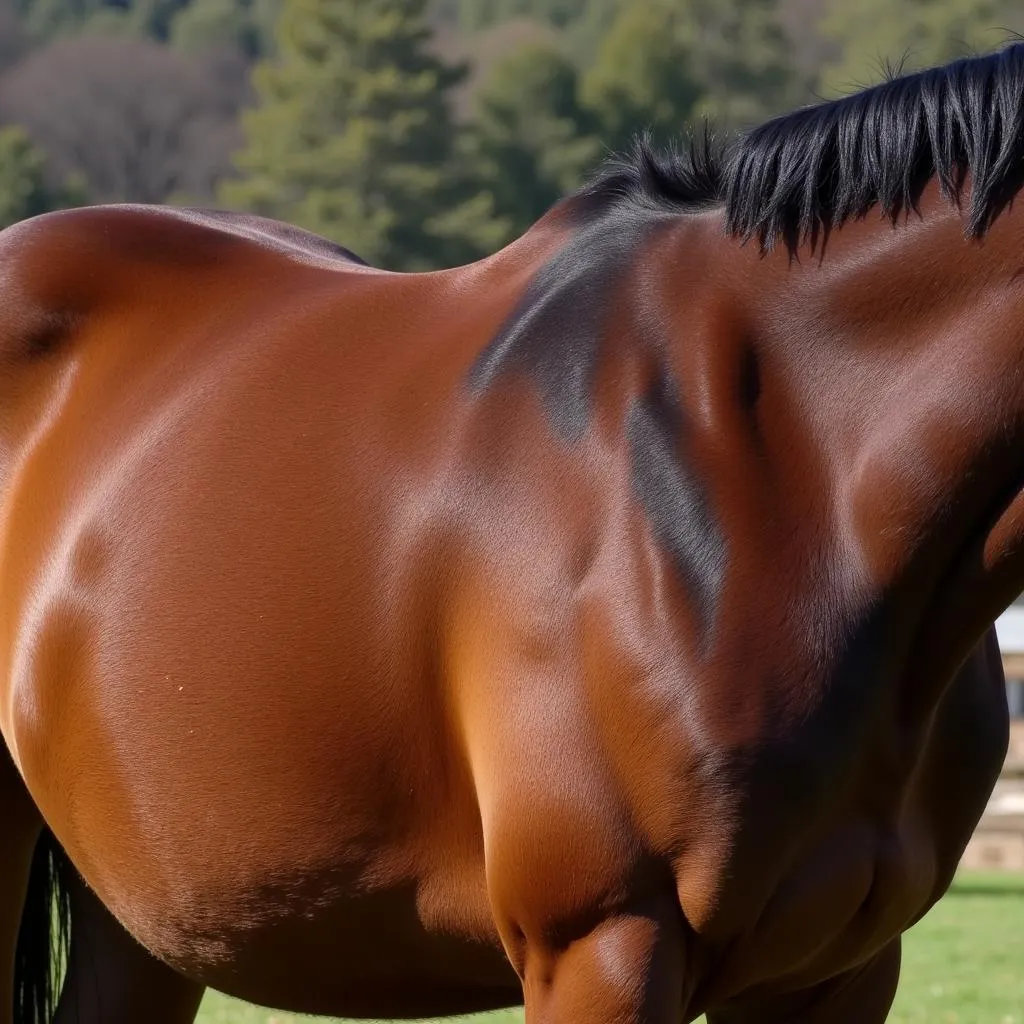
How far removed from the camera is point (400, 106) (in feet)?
144

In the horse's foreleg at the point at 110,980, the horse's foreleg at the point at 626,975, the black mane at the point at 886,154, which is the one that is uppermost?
the black mane at the point at 886,154

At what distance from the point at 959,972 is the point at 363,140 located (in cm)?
3694

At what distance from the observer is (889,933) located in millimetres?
2295

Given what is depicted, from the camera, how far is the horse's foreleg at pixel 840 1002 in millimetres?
2504

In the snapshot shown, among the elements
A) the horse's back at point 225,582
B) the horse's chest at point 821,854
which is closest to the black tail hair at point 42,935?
the horse's back at point 225,582

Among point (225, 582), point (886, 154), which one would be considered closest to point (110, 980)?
point (225, 582)

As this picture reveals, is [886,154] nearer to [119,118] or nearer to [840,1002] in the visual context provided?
[840,1002]

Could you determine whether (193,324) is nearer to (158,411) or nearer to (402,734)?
(158,411)

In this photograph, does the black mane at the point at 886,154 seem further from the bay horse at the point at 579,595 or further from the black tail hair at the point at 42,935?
the black tail hair at the point at 42,935

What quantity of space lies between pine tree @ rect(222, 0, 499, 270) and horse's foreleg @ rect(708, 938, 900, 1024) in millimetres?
35889

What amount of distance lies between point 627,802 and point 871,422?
562mm

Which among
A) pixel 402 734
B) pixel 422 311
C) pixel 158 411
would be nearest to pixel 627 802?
pixel 402 734

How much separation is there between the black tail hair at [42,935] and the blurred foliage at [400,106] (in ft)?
103

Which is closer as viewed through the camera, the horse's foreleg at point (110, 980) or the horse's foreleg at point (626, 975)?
the horse's foreleg at point (626, 975)
